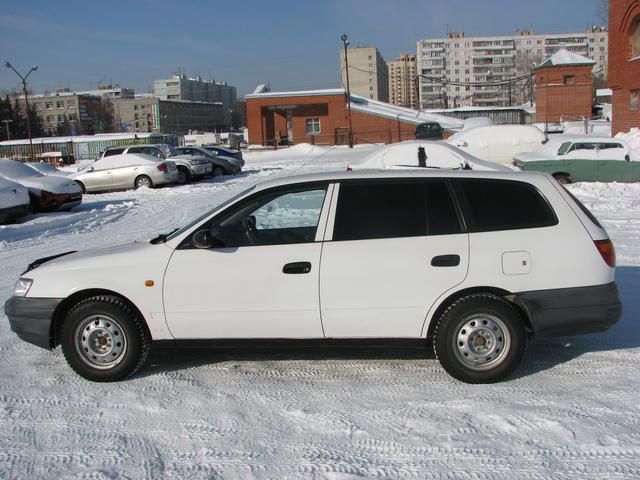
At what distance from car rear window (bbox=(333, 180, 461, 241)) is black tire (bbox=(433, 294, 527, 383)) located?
0.61 meters

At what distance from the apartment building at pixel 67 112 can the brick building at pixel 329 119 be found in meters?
80.2

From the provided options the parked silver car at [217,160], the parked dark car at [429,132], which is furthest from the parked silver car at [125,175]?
the parked dark car at [429,132]

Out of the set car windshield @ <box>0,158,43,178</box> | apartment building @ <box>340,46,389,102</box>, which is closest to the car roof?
car windshield @ <box>0,158,43,178</box>

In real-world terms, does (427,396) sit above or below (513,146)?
below

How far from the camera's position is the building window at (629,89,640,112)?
91.7 ft

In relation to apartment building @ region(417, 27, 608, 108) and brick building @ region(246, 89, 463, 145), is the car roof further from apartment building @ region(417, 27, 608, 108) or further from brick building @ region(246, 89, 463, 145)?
apartment building @ region(417, 27, 608, 108)

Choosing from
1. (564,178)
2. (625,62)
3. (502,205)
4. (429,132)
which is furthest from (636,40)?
(502,205)

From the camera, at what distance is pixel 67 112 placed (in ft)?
441

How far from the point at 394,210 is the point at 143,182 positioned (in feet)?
65.0

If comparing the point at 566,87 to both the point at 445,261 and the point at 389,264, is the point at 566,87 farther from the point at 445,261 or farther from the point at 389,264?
the point at 389,264

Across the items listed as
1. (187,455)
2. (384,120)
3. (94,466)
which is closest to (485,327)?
(187,455)

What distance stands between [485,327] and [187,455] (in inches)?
92.5

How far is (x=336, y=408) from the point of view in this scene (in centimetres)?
461

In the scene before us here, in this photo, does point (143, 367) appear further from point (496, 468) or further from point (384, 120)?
point (384, 120)
